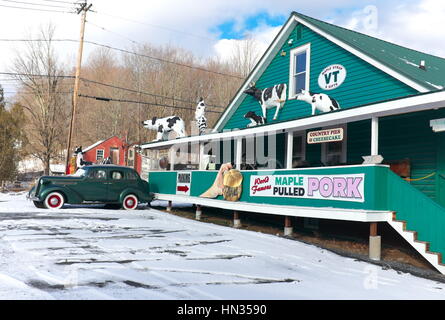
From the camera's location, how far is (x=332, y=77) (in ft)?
44.3

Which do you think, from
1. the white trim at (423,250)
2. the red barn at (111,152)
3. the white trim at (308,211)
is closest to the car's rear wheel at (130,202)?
the white trim at (308,211)

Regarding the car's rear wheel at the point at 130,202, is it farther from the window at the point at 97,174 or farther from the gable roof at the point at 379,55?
the gable roof at the point at 379,55

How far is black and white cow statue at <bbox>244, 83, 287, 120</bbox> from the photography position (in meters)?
15.4

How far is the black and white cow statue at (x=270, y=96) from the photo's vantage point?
15.4m

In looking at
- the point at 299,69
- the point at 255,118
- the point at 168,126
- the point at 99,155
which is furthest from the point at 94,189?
the point at 99,155

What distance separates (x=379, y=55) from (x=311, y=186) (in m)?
4.95

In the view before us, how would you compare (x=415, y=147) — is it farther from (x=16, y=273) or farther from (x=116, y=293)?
(x=16, y=273)

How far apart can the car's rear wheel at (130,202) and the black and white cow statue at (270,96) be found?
638 centimetres

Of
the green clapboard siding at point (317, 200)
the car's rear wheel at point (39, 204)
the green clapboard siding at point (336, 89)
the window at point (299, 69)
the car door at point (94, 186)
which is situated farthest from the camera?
the car door at point (94, 186)

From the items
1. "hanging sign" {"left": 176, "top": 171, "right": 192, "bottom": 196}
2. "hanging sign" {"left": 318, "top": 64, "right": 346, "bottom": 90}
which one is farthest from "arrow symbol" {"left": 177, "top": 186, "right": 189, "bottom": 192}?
"hanging sign" {"left": 318, "top": 64, "right": 346, "bottom": 90}

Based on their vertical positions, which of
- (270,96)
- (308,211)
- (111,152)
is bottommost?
(308,211)

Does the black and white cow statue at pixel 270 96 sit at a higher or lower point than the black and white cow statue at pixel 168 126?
higher

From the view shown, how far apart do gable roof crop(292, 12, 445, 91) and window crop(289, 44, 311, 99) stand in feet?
3.53

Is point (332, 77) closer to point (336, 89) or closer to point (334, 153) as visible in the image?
point (336, 89)
